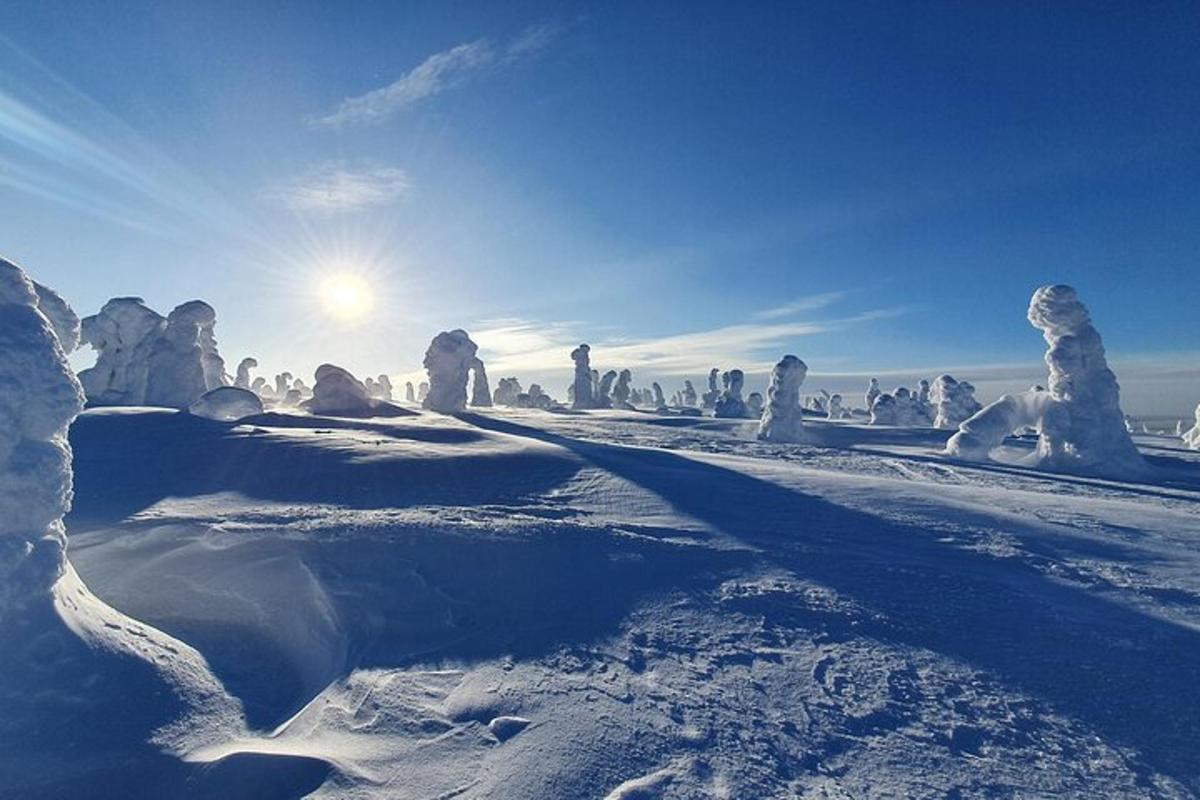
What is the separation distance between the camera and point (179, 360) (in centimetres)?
3114

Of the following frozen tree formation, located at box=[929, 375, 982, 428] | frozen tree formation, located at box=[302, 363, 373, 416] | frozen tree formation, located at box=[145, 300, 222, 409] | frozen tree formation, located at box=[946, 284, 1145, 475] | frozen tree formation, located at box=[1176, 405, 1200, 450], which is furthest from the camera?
frozen tree formation, located at box=[929, 375, 982, 428]

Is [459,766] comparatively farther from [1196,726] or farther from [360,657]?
[1196,726]

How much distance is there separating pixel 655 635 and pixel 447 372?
33079 mm

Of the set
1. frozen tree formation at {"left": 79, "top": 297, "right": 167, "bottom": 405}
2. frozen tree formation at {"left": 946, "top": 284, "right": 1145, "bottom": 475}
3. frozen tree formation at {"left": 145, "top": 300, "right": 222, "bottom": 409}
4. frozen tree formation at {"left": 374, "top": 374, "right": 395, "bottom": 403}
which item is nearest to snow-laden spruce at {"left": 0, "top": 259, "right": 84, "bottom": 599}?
frozen tree formation at {"left": 946, "top": 284, "right": 1145, "bottom": 475}

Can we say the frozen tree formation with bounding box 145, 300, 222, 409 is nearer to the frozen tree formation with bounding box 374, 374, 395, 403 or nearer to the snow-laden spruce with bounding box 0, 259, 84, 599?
the snow-laden spruce with bounding box 0, 259, 84, 599

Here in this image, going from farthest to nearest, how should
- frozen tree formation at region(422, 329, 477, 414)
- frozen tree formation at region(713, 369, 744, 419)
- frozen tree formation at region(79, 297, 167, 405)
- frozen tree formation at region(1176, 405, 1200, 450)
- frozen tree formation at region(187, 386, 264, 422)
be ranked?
1. frozen tree formation at region(713, 369, 744, 419)
2. frozen tree formation at region(1176, 405, 1200, 450)
3. frozen tree formation at region(422, 329, 477, 414)
4. frozen tree formation at region(79, 297, 167, 405)
5. frozen tree formation at region(187, 386, 264, 422)

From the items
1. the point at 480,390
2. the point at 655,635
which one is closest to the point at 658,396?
the point at 480,390

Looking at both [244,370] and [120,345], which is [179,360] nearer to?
[120,345]

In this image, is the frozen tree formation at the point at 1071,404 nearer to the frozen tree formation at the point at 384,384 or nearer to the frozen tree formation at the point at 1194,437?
the frozen tree formation at the point at 1194,437

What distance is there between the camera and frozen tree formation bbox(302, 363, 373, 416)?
2892 cm

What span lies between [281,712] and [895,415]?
53846mm

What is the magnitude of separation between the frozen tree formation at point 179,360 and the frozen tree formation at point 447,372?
12.3 m

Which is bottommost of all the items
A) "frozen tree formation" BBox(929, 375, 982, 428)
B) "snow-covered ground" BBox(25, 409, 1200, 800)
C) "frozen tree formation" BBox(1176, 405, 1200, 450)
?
"snow-covered ground" BBox(25, 409, 1200, 800)

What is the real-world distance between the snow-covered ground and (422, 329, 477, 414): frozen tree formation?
24.6 metres
